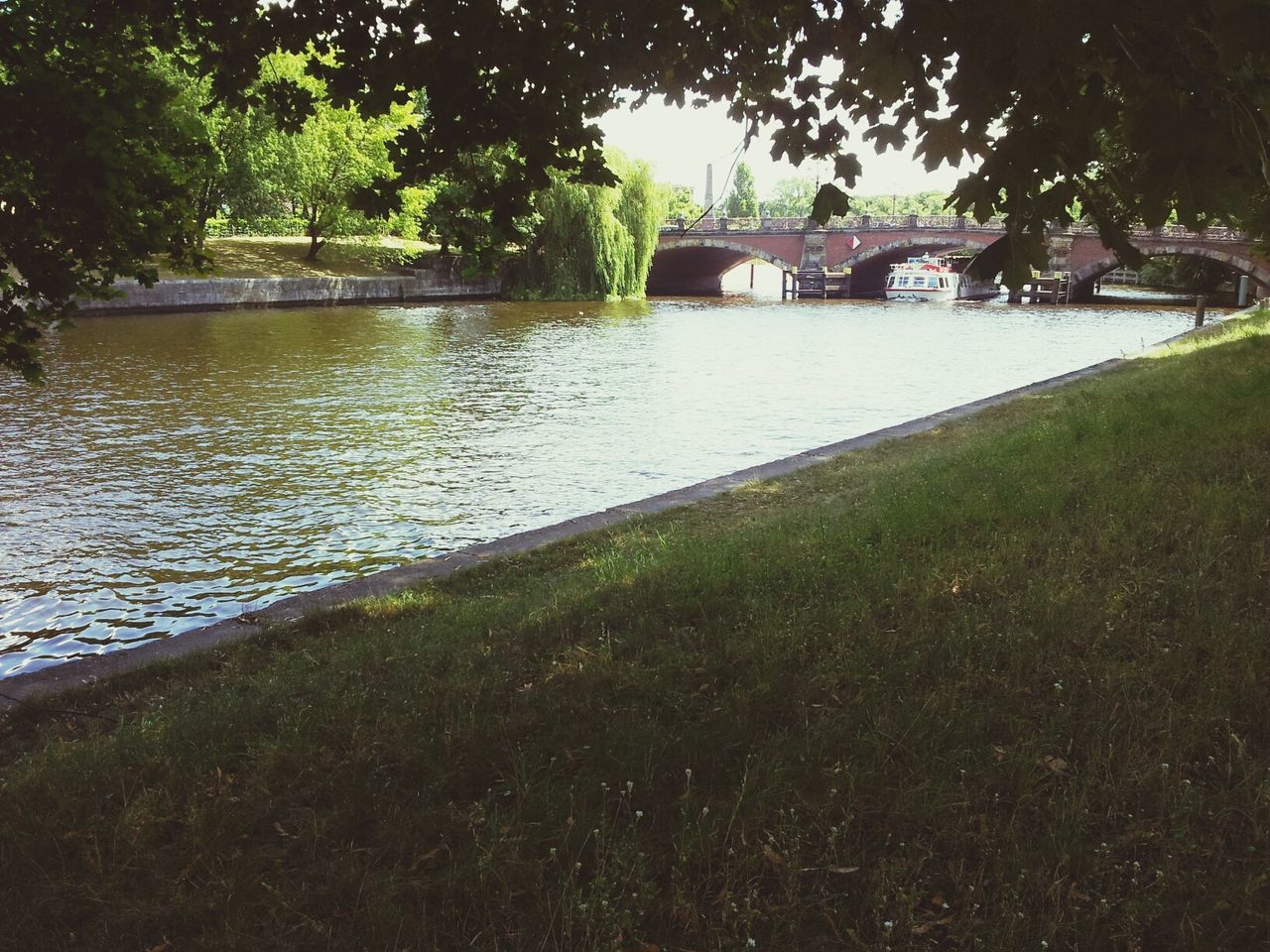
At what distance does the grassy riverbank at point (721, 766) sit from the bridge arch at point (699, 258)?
53.6 m

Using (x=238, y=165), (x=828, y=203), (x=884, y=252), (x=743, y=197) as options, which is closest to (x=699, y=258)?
(x=884, y=252)

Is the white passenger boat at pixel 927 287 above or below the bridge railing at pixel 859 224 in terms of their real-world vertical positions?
below

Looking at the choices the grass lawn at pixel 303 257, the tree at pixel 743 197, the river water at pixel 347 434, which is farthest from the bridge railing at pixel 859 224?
the tree at pixel 743 197

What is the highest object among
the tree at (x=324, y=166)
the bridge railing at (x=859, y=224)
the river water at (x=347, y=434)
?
the tree at (x=324, y=166)

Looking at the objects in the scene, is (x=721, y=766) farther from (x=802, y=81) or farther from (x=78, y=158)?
(x=78, y=158)

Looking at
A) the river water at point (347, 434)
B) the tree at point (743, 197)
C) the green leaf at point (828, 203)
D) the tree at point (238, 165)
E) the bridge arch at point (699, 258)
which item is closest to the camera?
the green leaf at point (828, 203)

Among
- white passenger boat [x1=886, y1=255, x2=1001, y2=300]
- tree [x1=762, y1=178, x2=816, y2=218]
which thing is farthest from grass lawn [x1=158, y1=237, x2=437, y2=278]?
tree [x1=762, y1=178, x2=816, y2=218]

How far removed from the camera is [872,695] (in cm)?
374

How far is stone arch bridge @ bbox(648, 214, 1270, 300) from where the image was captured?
173 ft

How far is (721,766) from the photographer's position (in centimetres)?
337

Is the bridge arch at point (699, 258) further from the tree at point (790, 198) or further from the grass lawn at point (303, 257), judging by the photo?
the tree at point (790, 198)

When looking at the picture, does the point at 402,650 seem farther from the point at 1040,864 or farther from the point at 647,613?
the point at 1040,864

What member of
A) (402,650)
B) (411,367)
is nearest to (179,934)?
(402,650)

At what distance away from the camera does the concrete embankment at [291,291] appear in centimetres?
3359
